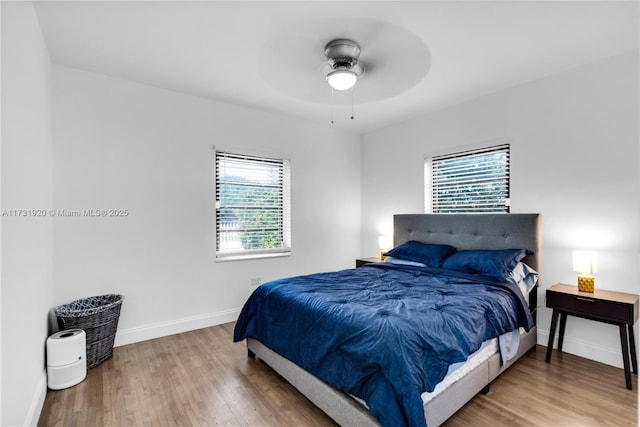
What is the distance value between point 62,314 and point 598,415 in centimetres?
390

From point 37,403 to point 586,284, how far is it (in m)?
4.07

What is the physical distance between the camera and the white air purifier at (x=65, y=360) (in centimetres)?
226

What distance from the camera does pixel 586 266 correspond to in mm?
2549

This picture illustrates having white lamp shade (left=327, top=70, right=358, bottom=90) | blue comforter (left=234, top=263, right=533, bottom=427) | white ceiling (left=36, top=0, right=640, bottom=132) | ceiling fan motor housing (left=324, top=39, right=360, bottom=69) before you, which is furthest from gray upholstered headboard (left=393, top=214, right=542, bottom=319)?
ceiling fan motor housing (left=324, top=39, right=360, bottom=69)

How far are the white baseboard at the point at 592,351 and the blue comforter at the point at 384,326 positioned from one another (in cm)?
71

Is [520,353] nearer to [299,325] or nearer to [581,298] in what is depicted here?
[581,298]

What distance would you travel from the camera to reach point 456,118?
3725mm

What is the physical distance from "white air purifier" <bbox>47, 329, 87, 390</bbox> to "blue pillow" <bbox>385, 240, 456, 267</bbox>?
3101 mm

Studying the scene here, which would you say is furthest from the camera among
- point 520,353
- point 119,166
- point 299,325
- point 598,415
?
point 119,166

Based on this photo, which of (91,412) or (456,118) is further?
(456,118)

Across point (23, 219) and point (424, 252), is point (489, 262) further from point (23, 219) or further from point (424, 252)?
point (23, 219)

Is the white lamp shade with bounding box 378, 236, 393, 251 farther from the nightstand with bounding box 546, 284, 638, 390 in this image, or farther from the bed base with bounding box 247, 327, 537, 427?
the bed base with bounding box 247, 327, 537, 427

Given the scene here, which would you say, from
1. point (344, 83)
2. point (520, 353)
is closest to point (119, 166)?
point (344, 83)

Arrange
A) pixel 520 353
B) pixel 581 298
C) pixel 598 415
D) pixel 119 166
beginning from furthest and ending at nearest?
pixel 119 166 → pixel 520 353 → pixel 581 298 → pixel 598 415
